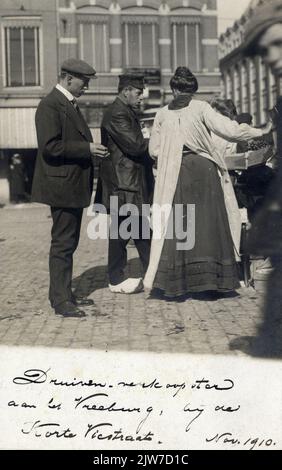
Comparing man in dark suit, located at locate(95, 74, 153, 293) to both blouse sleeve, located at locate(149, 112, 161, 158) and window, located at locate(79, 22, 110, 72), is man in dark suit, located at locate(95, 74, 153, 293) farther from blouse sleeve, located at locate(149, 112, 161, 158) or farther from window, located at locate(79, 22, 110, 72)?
window, located at locate(79, 22, 110, 72)

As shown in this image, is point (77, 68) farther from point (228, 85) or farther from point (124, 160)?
point (228, 85)

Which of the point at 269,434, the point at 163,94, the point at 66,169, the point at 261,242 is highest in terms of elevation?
the point at 163,94

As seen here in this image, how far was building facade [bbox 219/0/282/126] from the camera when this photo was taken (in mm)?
31950

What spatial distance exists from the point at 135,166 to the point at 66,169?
103 centimetres

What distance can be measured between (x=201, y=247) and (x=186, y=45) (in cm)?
1987

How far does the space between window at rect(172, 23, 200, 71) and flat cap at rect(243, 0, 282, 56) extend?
2176cm

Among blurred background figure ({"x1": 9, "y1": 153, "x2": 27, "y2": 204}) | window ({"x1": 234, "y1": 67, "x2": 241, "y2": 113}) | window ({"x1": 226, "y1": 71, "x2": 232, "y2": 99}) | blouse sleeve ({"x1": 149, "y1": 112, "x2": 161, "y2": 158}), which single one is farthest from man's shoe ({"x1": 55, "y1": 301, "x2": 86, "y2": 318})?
window ({"x1": 226, "y1": 71, "x2": 232, "y2": 99})

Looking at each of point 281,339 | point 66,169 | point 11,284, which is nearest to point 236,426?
point 281,339

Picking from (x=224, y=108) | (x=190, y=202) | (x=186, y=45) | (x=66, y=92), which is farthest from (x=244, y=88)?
(x=66, y=92)

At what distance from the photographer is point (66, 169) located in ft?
17.5

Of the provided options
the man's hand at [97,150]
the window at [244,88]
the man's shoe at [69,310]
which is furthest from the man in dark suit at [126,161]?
the window at [244,88]

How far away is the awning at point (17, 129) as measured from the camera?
2364 centimetres

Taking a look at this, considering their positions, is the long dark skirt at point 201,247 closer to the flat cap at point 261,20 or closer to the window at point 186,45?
the flat cap at point 261,20

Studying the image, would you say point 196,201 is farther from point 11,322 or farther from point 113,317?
point 11,322
